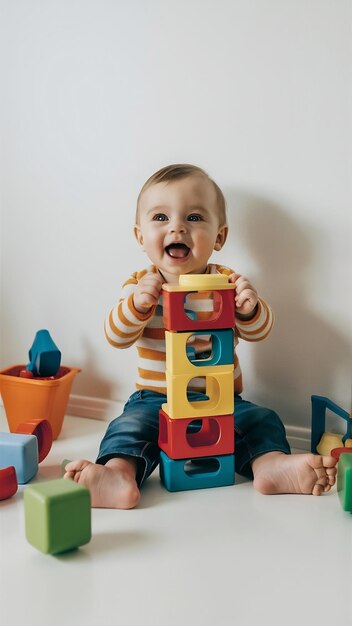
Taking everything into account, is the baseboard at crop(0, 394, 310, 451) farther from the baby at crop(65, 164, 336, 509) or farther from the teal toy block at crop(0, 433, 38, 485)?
the teal toy block at crop(0, 433, 38, 485)

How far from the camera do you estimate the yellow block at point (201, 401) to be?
1.12m

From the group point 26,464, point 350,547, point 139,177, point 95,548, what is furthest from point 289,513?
point 139,177

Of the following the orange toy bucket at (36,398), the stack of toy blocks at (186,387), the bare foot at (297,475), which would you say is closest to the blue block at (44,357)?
the orange toy bucket at (36,398)

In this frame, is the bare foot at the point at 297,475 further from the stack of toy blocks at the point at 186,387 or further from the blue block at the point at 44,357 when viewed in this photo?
the blue block at the point at 44,357

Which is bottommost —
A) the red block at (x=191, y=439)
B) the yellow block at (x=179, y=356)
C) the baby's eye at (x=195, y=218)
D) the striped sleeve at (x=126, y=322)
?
the red block at (x=191, y=439)

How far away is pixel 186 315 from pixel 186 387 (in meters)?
0.11

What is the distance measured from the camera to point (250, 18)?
4.30ft

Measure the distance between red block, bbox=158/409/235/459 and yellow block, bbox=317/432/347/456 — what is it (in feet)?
0.68

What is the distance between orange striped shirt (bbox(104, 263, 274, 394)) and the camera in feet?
4.05

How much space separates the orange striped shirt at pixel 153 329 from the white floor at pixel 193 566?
0.27 meters

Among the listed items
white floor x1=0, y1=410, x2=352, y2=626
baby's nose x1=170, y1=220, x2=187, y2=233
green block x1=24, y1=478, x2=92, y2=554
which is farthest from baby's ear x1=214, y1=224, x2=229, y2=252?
green block x1=24, y1=478, x2=92, y2=554

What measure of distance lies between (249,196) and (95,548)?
2.36 ft

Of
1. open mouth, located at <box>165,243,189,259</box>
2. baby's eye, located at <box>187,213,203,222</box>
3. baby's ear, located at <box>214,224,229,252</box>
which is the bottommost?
open mouth, located at <box>165,243,189,259</box>

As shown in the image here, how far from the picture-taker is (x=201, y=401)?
3.84 feet
